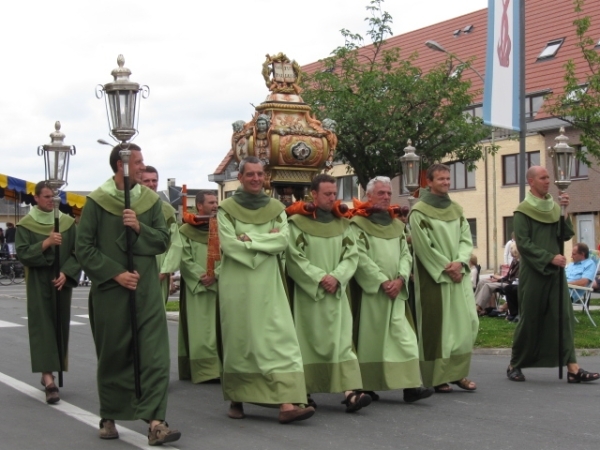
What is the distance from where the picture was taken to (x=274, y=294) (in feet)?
27.9

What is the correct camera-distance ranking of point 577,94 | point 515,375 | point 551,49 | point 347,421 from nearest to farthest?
point 347,421, point 515,375, point 577,94, point 551,49

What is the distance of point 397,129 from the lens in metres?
27.7

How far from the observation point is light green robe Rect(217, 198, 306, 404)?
328 inches

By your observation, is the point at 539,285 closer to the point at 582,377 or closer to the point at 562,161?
the point at 582,377

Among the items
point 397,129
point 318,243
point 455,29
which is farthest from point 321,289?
point 455,29

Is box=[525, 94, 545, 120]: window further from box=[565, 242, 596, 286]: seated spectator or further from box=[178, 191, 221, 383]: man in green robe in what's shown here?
box=[178, 191, 221, 383]: man in green robe

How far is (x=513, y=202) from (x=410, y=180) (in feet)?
115

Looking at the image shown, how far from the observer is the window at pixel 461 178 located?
158 feet

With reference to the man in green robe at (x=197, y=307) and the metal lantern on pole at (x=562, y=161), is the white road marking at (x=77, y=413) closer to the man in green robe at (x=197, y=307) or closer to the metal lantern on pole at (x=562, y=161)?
the man in green robe at (x=197, y=307)

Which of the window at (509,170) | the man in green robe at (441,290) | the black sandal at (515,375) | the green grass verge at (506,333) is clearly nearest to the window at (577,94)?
the green grass verge at (506,333)

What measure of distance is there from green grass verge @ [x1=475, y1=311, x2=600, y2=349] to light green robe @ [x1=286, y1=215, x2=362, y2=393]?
565cm

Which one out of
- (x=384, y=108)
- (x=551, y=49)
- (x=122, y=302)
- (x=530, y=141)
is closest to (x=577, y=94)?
(x=384, y=108)

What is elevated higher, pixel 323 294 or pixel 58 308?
pixel 323 294

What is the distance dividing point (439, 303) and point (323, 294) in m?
1.52
